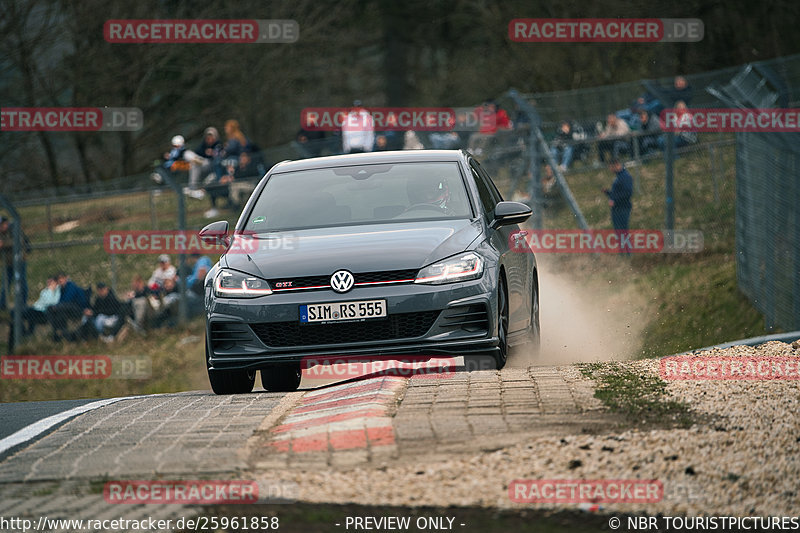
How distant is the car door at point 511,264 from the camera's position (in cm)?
937

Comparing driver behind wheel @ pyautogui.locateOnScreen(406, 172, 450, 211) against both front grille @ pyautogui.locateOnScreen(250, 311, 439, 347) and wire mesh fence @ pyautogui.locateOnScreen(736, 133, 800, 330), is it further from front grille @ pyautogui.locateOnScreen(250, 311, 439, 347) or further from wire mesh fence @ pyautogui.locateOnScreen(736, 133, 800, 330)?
wire mesh fence @ pyautogui.locateOnScreen(736, 133, 800, 330)

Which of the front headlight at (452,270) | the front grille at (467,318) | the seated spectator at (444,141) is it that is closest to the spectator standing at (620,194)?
the seated spectator at (444,141)

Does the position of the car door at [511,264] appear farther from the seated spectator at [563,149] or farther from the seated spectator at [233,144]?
the seated spectator at [233,144]

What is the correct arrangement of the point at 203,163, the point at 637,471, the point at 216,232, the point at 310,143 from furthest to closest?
the point at 310,143 → the point at 203,163 → the point at 216,232 → the point at 637,471

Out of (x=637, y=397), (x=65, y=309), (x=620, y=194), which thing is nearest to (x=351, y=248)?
(x=637, y=397)

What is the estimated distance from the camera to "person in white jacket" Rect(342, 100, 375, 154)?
23.2m

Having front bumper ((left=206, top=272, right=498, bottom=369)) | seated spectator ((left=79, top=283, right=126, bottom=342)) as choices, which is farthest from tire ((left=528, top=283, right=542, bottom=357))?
seated spectator ((left=79, top=283, right=126, bottom=342))

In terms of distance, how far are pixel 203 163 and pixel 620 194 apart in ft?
26.9

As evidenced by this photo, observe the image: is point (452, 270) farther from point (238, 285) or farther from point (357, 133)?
point (357, 133)

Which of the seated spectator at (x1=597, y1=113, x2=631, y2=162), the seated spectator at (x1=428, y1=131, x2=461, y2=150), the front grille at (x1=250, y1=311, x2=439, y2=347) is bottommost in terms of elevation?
the front grille at (x1=250, y1=311, x2=439, y2=347)

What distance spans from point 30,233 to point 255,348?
11831 millimetres

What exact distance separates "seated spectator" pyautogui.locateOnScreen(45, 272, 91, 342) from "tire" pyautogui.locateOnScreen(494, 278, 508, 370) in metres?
11.3

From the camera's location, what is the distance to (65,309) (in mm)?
19000

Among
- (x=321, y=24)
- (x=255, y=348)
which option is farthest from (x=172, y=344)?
(x=321, y=24)
